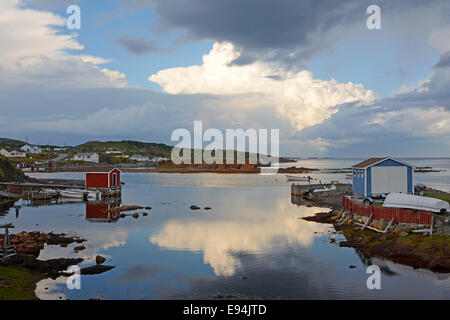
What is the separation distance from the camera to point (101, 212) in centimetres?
4728

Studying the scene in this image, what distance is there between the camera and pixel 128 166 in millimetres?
185875

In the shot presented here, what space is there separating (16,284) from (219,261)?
474 inches

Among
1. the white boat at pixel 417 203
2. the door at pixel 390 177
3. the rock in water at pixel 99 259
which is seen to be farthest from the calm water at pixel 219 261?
the door at pixel 390 177

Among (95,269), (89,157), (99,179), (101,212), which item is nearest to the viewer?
(95,269)

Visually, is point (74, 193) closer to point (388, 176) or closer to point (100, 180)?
point (100, 180)

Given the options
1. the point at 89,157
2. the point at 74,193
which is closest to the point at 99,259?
the point at 74,193

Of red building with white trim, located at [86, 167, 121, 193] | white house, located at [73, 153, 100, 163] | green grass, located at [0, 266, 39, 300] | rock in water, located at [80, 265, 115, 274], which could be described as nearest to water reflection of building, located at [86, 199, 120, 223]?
red building with white trim, located at [86, 167, 121, 193]

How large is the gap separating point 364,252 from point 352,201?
38.0 ft

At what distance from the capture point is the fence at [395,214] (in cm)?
2670

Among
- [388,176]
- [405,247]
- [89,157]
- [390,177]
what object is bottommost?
[405,247]

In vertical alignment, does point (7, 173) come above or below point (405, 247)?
above

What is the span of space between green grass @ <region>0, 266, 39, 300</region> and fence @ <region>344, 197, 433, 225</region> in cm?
2592
